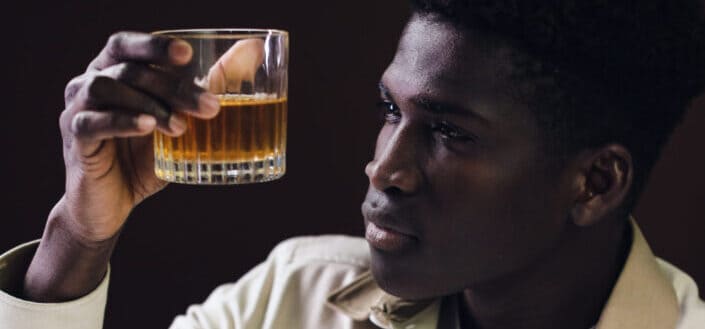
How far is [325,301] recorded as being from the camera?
1806mm

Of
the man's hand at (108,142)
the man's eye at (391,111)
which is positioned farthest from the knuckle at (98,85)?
the man's eye at (391,111)

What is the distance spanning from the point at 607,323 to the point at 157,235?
1.20 meters

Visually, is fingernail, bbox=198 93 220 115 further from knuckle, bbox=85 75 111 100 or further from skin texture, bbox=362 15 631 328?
skin texture, bbox=362 15 631 328

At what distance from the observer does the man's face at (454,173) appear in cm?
144

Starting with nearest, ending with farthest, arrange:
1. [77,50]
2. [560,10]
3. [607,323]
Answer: [560,10] → [607,323] → [77,50]

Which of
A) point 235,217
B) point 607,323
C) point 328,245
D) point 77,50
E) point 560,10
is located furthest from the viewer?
point 235,217

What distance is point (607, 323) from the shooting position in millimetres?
1553

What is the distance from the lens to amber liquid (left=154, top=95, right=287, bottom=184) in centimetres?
133

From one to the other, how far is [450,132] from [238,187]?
102 cm

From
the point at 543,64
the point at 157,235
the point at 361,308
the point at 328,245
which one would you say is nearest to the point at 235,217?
the point at 157,235

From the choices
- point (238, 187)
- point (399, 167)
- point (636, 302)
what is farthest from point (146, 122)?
point (238, 187)

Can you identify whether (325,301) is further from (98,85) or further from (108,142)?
(98,85)

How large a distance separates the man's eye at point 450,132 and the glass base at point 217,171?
0.25 m

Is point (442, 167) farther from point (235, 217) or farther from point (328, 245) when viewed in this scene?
point (235, 217)
